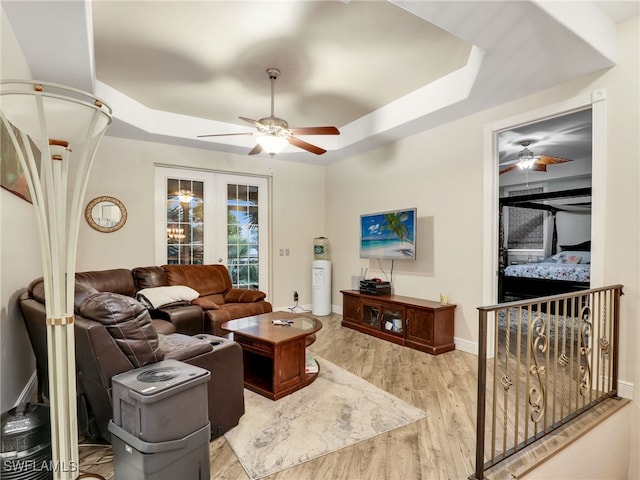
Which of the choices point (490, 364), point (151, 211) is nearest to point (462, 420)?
point (490, 364)

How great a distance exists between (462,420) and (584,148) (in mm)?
5598

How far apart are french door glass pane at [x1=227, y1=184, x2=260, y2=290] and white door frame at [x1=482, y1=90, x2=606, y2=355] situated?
3511 mm

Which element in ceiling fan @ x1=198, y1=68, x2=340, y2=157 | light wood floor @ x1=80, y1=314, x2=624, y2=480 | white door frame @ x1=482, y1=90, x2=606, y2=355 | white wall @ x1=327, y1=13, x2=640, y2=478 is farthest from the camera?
ceiling fan @ x1=198, y1=68, x2=340, y2=157

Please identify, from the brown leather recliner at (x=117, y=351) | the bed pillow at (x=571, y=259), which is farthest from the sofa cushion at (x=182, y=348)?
the bed pillow at (x=571, y=259)

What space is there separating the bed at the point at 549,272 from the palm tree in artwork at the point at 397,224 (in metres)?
1.67

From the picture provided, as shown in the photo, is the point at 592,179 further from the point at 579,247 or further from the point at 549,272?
the point at 579,247

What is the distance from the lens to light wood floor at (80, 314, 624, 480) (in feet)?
6.14

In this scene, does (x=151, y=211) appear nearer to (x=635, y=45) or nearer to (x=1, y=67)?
(x=1, y=67)

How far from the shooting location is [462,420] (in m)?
2.40

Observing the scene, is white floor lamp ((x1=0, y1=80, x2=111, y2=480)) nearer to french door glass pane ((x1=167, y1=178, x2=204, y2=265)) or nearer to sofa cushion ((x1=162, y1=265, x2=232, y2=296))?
sofa cushion ((x1=162, y1=265, x2=232, y2=296))

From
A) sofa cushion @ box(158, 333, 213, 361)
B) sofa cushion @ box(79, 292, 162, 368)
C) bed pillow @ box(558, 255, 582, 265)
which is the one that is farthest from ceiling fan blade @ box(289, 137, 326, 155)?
bed pillow @ box(558, 255, 582, 265)

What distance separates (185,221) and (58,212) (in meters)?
3.71

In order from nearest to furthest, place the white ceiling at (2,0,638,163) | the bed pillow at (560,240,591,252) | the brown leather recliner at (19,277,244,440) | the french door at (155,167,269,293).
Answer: the brown leather recliner at (19,277,244,440) < the white ceiling at (2,0,638,163) < the french door at (155,167,269,293) < the bed pillow at (560,240,591,252)

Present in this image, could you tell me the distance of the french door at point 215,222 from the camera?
5008 mm
